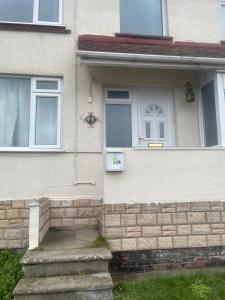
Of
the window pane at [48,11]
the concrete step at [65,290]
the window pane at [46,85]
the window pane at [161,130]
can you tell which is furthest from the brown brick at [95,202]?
the window pane at [48,11]

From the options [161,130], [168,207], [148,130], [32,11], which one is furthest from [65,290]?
[32,11]

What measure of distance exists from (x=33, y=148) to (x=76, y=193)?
129 centimetres

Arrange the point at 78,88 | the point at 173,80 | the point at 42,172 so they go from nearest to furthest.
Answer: the point at 42,172 → the point at 78,88 → the point at 173,80

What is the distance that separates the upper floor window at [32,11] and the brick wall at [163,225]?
4.61m

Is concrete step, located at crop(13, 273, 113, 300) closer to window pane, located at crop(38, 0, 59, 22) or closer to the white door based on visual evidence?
the white door

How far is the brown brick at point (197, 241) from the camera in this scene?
195 inches

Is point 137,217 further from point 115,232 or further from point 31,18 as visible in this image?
point 31,18

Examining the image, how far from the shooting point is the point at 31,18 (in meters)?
6.77

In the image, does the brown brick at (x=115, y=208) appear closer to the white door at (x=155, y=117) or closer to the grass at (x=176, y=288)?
the grass at (x=176, y=288)

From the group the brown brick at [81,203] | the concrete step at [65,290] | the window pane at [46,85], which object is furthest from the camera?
the window pane at [46,85]

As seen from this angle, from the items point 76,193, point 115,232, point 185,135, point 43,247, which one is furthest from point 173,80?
point 43,247

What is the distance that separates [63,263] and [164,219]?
1.81 m

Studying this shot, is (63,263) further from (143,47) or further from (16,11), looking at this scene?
(16,11)

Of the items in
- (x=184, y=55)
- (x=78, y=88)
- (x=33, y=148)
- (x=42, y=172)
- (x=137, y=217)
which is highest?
(x=184, y=55)
